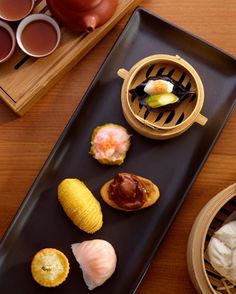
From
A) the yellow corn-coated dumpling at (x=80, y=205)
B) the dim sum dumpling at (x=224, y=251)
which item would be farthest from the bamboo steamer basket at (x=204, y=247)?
the yellow corn-coated dumpling at (x=80, y=205)

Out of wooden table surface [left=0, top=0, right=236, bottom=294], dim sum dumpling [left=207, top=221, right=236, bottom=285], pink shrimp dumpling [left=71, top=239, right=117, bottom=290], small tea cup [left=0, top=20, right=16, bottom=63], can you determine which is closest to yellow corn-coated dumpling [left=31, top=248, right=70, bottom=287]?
pink shrimp dumpling [left=71, top=239, right=117, bottom=290]

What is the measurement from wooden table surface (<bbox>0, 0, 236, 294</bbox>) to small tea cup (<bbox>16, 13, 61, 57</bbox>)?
11cm

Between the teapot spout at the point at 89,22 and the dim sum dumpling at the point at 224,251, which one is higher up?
the teapot spout at the point at 89,22

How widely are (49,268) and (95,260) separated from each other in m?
0.13

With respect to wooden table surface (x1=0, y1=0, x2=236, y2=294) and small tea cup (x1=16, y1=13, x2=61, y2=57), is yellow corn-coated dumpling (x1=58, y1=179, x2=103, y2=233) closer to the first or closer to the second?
wooden table surface (x1=0, y1=0, x2=236, y2=294)

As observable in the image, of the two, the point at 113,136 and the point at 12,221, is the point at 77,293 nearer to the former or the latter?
the point at 12,221

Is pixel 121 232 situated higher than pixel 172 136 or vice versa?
pixel 172 136

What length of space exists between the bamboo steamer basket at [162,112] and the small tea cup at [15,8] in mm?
344

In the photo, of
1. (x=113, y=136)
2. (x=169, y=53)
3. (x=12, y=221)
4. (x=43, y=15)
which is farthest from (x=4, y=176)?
(x=169, y=53)

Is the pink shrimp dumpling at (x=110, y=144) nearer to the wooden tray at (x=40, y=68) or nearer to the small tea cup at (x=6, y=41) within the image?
the wooden tray at (x=40, y=68)

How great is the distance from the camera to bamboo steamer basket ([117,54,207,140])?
1501 mm

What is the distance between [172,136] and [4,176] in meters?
0.52

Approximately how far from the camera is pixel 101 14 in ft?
5.00

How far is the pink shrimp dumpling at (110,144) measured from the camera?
Answer: 151cm
